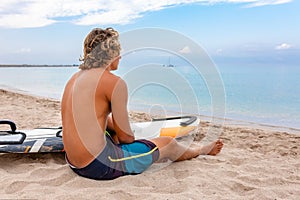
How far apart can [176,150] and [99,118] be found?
0.83 metres

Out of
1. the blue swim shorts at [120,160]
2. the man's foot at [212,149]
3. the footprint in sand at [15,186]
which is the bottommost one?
the man's foot at [212,149]

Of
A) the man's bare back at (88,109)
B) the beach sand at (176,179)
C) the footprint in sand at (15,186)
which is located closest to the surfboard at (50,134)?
the beach sand at (176,179)

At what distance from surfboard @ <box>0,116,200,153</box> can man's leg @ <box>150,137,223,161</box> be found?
2.54 ft

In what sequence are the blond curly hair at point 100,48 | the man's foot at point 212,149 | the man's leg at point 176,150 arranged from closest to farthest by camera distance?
1. the blond curly hair at point 100,48
2. the man's leg at point 176,150
3. the man's foot at point 212,149

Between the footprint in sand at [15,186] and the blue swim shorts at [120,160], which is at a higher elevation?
the blue swim shorts at [120,160]

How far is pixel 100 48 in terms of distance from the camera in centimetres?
252

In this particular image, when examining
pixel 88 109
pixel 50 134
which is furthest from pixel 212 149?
pixel 50 134

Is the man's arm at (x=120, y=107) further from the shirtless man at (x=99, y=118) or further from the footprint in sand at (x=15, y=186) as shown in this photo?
the footprint in sand at (x=15, y=186)

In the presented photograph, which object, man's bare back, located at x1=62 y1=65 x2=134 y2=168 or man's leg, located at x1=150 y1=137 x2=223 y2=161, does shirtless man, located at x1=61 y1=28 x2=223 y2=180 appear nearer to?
man's bare back, located at x1=62 y1=65 x2=134 y2=168

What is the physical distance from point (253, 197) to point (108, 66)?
140cm

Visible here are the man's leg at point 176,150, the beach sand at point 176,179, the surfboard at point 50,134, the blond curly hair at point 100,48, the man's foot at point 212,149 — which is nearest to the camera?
the beach sand at point 176,179

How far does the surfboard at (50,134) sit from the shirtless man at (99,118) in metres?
0.58

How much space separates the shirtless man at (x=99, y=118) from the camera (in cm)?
240

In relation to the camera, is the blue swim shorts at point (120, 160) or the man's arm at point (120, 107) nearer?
the man's arm at point (120, 107)
